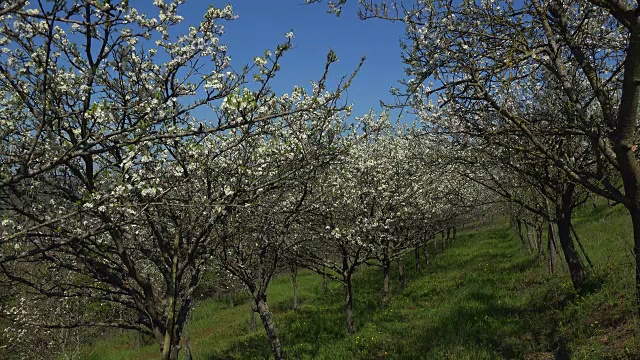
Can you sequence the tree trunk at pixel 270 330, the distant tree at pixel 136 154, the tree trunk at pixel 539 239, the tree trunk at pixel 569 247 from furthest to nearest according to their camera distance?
the tree trunk at pixel 539 239
the tree trunk at pixel 270 330
the tree trunk at pixel 569 247
the distant tree at pixel 136 154

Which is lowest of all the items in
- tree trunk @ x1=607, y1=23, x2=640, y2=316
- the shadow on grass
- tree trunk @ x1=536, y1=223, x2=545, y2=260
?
the shadow on grass

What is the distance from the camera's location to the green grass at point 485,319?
26.6 ft

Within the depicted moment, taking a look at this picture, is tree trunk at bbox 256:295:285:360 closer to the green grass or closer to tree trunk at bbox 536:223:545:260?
the green grass

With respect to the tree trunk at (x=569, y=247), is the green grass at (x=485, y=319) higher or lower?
lower

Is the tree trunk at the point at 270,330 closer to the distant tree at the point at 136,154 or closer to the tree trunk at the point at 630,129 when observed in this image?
the distant tree at the point at 136,154

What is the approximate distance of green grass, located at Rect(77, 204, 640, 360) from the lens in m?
8.10

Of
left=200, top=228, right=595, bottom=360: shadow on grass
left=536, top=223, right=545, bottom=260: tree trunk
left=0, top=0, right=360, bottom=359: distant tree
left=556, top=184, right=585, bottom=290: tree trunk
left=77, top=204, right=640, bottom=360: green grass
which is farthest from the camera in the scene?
left=536, top=223, right=545, bottom=260: tree trunk

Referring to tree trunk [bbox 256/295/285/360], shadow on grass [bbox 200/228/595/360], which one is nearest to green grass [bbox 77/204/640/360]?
shadow on grass [bbox 200/228/595/360]

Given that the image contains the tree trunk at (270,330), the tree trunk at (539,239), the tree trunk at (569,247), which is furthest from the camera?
the tree trunk at (539,239)

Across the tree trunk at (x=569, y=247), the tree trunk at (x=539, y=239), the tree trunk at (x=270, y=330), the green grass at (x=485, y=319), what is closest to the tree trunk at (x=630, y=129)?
the green grass at (x=485, y=319)

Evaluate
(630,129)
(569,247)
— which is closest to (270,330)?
(569,247)

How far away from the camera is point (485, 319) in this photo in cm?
1066

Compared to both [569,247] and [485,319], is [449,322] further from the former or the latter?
[569,247]

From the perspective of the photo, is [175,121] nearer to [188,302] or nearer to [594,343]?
[188,302]
